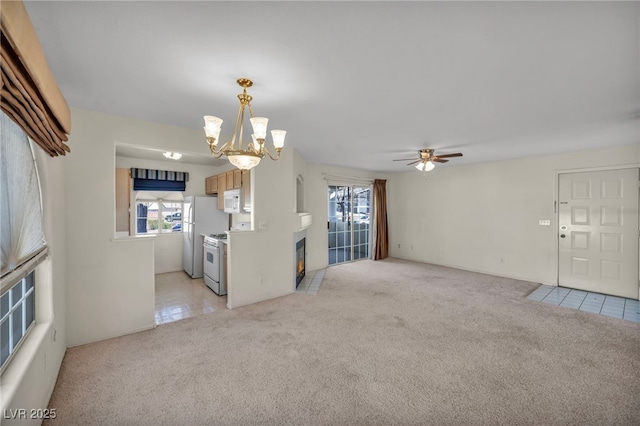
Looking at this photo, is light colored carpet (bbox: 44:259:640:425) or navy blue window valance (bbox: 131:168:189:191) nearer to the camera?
light colored carpet (bbox: 44:259:640:425)

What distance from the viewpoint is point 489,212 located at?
542cm

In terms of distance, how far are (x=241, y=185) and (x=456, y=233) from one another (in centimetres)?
474

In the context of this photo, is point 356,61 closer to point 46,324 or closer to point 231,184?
point 46,324

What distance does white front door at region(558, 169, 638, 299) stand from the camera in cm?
399

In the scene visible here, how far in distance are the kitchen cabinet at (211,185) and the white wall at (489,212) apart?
4511 millimetres

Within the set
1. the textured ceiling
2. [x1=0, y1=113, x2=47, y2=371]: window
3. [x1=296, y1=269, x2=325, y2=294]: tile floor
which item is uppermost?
the textured ceiling

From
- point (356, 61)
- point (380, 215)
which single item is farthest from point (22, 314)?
point (380, 215)

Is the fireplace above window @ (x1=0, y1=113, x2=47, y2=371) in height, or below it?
below

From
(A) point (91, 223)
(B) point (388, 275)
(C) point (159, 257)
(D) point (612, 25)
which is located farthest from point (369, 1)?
(C) point (159, 257)

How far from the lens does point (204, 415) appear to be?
5.79 ft

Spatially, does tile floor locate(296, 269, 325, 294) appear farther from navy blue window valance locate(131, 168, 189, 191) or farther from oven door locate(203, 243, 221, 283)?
navy blue window valance locate(131, 168, 189, 191)

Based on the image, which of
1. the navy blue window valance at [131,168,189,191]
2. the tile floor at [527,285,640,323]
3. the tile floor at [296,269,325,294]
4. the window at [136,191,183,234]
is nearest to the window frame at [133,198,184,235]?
the window at [136,191,183,234]

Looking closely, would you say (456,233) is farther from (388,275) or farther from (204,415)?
(204,415)

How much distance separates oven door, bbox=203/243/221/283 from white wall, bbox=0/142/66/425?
5.97ft
